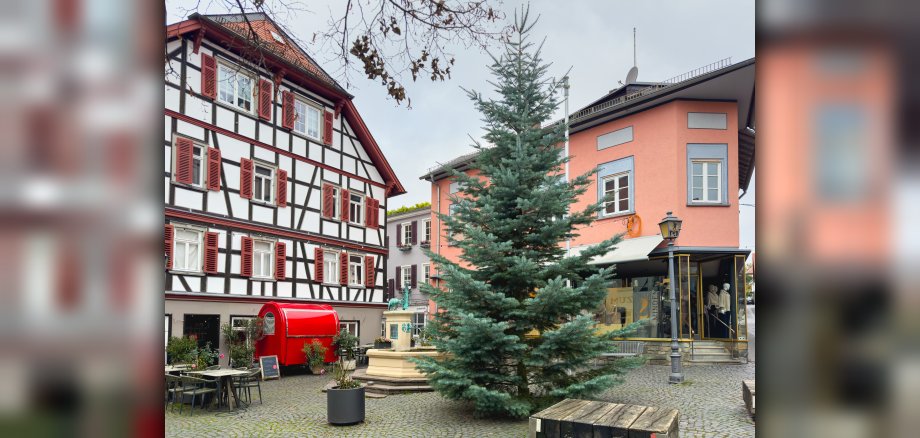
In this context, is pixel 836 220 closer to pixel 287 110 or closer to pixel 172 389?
pixel 172 389

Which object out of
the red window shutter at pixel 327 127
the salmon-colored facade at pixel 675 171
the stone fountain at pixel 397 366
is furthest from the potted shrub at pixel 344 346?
the salmon-colored facade at pixel 675 171

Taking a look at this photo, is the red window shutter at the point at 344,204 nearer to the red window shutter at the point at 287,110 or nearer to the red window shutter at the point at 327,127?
the red window shutter at the point at 327,127

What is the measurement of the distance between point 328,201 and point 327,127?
273 cm

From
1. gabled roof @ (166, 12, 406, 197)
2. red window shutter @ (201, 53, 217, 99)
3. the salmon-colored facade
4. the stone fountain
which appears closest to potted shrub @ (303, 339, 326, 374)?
the stone fountain

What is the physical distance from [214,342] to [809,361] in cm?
1981

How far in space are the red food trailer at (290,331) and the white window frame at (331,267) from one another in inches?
105

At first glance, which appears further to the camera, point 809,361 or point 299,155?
point 299,155

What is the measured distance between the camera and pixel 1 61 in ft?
2.18

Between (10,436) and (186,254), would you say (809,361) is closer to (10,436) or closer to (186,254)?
(10,436)

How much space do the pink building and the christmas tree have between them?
6033 millimetres

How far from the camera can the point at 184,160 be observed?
58.2 ft

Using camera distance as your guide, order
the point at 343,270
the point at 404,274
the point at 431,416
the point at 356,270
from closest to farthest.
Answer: the point at 431,416, the point at 343,270, the point at 356,270, the point at 404,274

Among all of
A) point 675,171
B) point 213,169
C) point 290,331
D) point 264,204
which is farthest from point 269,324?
point 675,171

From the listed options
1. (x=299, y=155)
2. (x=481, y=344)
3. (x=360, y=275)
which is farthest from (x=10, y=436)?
(x=360, y=275)
